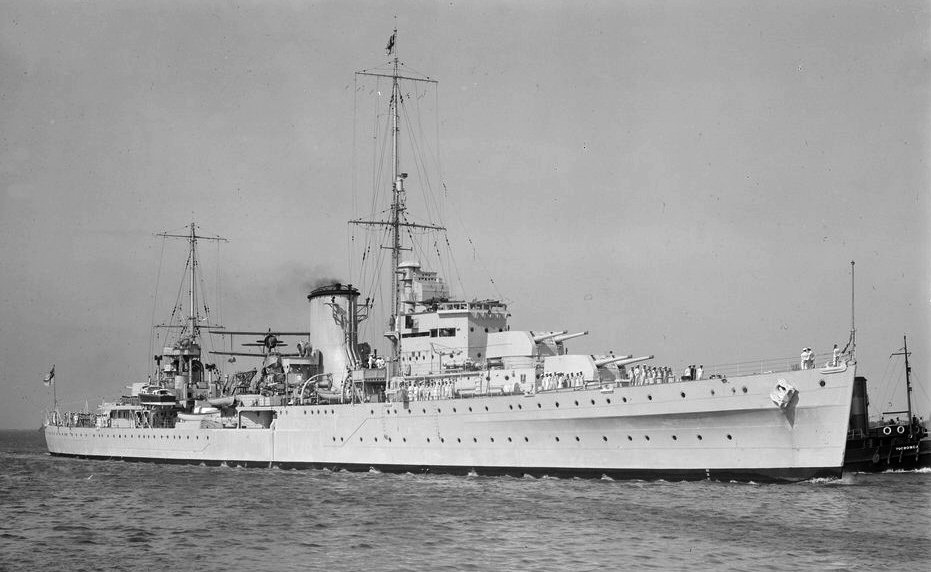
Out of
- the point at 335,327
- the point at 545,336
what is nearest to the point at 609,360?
the point at 545,336

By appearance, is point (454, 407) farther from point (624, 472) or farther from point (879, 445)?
point (879, 445)

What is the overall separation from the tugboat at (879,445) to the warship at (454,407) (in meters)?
10.6

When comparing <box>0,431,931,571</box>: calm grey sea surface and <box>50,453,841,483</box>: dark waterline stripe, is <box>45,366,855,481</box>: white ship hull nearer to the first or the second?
<box>50,453,841,483</box>: dark waterline stripe

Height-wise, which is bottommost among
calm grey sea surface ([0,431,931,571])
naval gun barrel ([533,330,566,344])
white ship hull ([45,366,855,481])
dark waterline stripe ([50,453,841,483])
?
calm grey sea surface ([0,431,931,571])

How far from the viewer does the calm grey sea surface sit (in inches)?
754

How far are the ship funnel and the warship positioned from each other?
69mm

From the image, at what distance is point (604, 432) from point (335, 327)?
18.6 m

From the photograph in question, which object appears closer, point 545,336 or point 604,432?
point 604,432

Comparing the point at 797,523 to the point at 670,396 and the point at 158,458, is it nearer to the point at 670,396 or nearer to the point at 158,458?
the point at 670,396

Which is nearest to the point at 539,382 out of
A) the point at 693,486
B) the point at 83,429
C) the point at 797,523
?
the point at 693,486

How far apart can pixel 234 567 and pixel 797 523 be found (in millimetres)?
12634

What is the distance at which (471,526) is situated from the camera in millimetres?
23062

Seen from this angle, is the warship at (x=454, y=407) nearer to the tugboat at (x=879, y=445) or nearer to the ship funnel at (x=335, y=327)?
the ship funnel at (x=335, y=327)

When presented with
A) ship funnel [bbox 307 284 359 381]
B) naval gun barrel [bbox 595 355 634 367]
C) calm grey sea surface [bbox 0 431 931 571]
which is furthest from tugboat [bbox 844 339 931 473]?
ship funnel [bbox 307 284 359 381]
